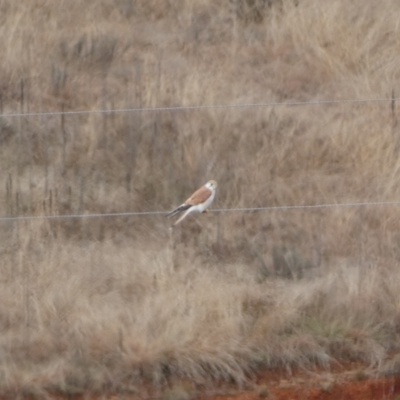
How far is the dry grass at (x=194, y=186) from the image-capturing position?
7074 millimetres

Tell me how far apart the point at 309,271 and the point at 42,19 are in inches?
143

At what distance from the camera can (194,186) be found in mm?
8484

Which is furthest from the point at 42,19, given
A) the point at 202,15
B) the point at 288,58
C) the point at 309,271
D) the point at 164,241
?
the point at 309,271

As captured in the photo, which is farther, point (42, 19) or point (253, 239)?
point (42, 19)

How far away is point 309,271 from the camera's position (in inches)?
301

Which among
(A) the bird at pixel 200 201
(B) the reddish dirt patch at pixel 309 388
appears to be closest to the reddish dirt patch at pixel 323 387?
(B) the reddish dirt patch at pixel 309 388

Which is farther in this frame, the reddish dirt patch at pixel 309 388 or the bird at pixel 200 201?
the bird at pixel 200 201

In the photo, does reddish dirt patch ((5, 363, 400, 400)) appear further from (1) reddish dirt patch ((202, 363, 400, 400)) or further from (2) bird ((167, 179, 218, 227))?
(2) bird ((167, 179, 218, 227))

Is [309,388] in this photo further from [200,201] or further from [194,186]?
[194,186]

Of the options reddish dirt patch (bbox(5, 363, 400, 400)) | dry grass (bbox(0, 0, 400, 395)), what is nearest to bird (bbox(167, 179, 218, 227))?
dry grass (bbox(0, 0, 400, 395))

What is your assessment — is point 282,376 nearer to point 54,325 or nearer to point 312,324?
point 312,324

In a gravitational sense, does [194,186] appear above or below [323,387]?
above

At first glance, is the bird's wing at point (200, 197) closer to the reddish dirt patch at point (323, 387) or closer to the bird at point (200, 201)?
the bird at point (200, 201)

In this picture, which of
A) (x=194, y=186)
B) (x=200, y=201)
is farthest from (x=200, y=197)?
(x=194, y=186)
